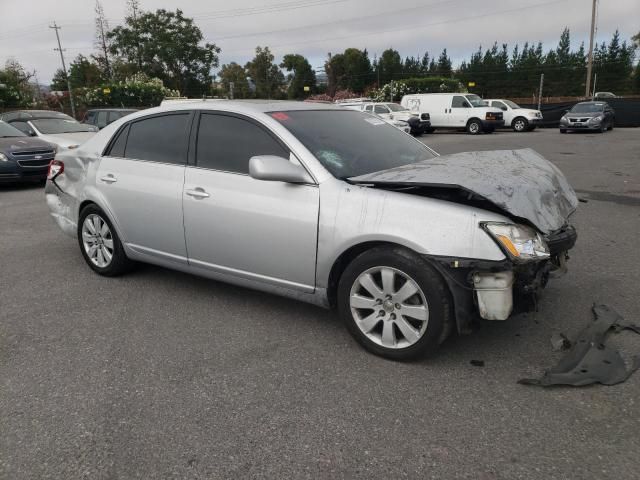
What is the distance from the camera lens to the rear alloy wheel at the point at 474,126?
26453mm

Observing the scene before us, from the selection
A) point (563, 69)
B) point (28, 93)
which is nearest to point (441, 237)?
point (28, 93)

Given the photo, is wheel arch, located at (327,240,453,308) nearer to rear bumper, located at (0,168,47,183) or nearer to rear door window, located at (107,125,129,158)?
rear door window, located at (107,125,129,158)

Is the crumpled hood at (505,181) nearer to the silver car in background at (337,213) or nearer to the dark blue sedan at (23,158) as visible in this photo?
the silver car in background at (337,213)

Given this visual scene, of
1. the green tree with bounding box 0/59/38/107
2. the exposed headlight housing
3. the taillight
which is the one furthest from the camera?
the green tree with bounding box 0/59/38/107

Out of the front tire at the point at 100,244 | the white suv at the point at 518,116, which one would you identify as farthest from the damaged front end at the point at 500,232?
the white suv at the point at 518,116

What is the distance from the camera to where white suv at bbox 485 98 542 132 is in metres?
27.1

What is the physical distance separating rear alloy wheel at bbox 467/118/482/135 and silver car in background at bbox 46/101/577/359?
23.6 meters

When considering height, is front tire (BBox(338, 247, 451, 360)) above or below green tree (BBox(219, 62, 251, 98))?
below

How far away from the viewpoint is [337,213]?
10.6 feet

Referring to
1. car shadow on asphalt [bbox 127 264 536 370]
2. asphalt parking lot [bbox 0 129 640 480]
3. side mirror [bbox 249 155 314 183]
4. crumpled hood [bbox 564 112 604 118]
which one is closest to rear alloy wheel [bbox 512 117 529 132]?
crumpled hood [bbox 564 112 604 118]

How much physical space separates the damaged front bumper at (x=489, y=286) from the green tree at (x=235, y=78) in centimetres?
8372

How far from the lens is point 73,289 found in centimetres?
455

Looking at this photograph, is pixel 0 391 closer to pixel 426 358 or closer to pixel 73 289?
pixel 73 289

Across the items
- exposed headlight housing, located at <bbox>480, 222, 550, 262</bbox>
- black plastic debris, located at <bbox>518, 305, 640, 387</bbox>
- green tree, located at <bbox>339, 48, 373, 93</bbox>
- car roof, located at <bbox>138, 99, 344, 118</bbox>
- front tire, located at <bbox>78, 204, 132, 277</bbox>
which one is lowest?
black plastic debris, located at <bbox>518, 305, 640, 387</bbox>
